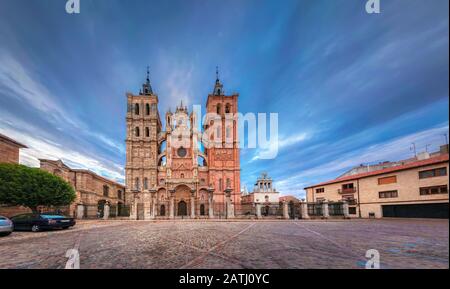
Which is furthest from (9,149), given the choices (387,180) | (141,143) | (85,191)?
(387,180)

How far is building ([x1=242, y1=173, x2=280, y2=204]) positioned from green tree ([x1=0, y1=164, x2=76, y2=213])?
48.4 meters

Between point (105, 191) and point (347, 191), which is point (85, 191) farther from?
point (347, 191)

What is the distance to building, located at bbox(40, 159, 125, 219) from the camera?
998 inches

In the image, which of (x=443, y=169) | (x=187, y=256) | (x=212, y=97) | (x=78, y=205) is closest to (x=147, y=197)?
(x=78, y=205)

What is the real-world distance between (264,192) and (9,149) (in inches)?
2163

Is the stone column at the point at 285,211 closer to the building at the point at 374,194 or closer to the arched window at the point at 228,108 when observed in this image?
the building at the point at 374,194

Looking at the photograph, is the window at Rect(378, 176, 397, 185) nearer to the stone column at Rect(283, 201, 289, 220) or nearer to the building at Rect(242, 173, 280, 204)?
the stone column at Rect(283, 201, 289, 220)

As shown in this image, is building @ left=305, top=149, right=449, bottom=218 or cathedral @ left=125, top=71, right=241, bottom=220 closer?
building @ left=305, top=149, right=449, bottom=218

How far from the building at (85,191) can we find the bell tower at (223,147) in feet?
61.1

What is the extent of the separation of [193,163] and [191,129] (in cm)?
878

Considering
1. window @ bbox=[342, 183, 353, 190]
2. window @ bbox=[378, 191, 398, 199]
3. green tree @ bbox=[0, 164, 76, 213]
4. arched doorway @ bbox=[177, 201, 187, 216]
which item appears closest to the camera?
green tree @ bbox=[0, 164, 76, 213]

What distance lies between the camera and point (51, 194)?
1934 cm

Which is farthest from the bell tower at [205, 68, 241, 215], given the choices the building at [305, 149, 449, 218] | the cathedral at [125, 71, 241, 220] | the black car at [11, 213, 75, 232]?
the black car at [11, 213, 75, 232]
